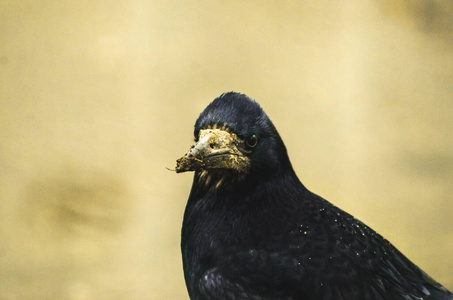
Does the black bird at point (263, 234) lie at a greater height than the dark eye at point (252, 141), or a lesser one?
lesser

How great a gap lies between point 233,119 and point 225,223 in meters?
0.28

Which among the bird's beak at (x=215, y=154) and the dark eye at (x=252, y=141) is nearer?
the bird's beak at (x=215, y=154)

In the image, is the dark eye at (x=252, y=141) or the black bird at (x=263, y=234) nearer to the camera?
the black bird at (x=263, y=234)

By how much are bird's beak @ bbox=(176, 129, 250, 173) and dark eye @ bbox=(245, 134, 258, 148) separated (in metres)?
0.02

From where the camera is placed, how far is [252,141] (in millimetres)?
1415

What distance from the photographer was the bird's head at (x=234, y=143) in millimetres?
1338

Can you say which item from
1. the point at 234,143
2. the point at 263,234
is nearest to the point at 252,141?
the point at 234,143

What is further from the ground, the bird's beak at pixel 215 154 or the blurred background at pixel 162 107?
the blurred background at pixel 162 107

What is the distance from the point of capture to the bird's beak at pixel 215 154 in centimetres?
130

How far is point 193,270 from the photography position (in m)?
1.43

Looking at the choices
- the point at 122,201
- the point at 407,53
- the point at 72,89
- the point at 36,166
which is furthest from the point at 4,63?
the point at 407,53

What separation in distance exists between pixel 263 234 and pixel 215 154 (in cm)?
24

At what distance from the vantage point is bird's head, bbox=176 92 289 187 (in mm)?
1338

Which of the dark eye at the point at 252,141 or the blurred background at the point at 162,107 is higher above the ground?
the blurred background at the point at 162,107
